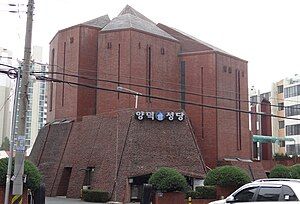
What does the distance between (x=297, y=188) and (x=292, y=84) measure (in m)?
71.0

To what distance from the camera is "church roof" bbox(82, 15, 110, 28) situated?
5602 centimetres

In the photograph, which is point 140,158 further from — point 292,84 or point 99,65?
point 292,84

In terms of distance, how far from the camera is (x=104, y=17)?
60062mm

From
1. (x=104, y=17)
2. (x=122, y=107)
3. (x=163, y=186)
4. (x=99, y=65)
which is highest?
(x=104, y=17)

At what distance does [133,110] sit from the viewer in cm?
4350

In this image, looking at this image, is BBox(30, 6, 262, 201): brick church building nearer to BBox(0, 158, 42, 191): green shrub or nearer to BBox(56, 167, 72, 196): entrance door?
BBox(56, 167, 72, 196): entrance door

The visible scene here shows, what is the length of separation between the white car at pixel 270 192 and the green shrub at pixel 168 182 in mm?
14865

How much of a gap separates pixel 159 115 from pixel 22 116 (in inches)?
1071

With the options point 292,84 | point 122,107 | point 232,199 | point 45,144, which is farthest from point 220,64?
point 232,199

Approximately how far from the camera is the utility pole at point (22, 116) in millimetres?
16484

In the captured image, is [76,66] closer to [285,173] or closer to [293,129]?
[285,173]

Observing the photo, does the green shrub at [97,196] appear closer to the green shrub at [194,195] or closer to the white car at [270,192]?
the green shrub at [194,195]

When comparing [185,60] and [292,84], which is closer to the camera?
[185,60]

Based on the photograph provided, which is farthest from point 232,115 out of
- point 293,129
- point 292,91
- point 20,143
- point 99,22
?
point 20,143
